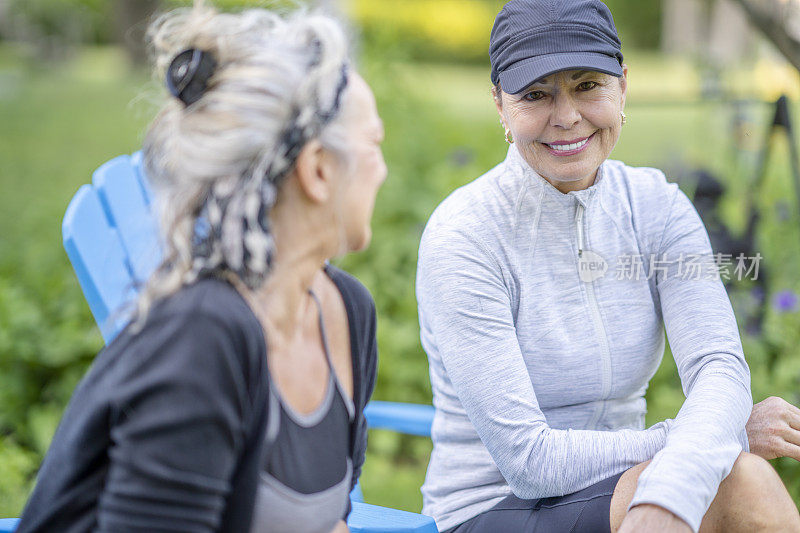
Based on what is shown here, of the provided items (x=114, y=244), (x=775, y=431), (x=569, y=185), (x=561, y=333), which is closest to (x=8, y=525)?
(x=114, y=244)

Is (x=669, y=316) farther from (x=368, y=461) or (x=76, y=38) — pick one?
(x=76, y=38)

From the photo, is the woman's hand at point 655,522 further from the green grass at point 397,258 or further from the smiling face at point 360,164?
the green grass at point 397,258

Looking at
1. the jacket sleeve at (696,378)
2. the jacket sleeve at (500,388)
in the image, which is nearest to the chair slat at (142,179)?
the jacket sleeve at (500,388)

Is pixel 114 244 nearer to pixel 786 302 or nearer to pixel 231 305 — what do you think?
pixel 231 305

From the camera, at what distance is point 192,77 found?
1.20 meters

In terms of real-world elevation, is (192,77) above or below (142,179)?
below

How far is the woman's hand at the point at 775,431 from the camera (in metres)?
1.69

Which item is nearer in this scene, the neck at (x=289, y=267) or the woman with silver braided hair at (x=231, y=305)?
the woman with silver braided hair at (x=231, y=305)

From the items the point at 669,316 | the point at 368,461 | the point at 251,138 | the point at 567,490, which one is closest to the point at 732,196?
the point at 368,461

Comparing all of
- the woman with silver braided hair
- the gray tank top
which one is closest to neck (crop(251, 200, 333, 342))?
the woman with silver braided hair

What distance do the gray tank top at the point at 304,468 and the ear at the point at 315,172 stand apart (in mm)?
289

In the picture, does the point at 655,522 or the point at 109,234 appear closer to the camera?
the point at 655,522

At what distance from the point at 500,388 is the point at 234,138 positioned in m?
0.75

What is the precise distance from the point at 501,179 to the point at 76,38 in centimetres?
2533
